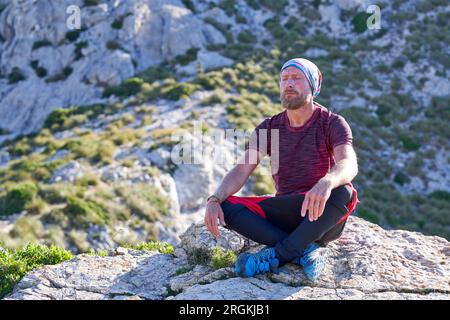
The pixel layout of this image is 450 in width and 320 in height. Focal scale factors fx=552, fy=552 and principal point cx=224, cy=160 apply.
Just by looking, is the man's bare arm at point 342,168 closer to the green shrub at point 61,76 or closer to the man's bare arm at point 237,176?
the man's bare arm at point 237,176

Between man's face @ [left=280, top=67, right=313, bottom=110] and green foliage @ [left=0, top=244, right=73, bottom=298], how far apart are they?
3.30 m

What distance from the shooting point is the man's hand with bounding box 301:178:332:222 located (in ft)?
15.3

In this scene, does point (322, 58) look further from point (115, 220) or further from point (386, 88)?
point (115, 220)

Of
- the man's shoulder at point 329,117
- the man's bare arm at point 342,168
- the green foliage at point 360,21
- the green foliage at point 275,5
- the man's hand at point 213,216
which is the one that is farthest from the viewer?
the green foliage at point 275,5

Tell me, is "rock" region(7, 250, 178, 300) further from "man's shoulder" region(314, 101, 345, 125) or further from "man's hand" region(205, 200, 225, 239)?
"man's shoulder" region(314, 101, 345, 125)

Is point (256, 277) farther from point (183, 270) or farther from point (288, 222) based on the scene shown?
point (183, 270)

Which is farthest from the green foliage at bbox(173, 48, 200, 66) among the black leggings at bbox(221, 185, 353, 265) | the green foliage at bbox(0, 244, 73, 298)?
the black leggings at bbox(221, 185, 353, 265)

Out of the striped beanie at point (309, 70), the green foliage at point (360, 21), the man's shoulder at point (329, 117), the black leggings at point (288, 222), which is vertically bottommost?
the black leggings at point (288, 222)

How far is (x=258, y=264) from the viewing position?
17.0 ft

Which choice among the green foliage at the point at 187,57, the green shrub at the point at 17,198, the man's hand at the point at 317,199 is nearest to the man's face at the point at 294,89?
the man's hand at the point at 317,199

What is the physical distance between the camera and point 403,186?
1888 cm

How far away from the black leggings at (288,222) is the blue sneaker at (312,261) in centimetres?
10

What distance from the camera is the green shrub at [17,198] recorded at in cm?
1405

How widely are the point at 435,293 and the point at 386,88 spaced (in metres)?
20.9
